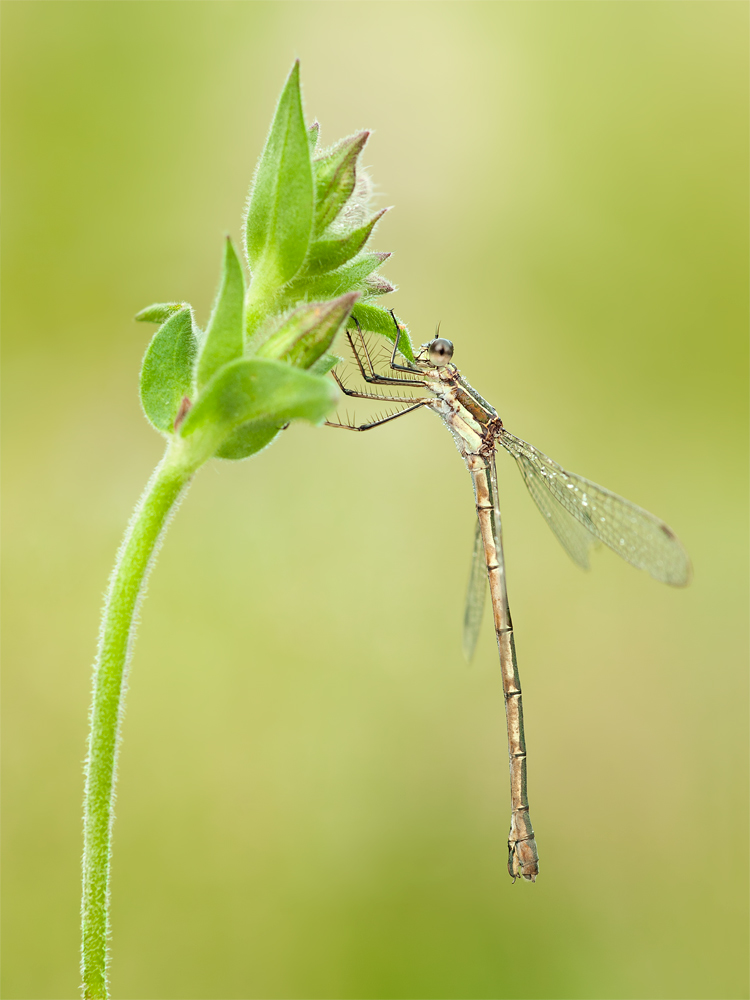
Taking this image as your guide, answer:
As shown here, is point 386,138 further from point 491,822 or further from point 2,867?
point 2,867

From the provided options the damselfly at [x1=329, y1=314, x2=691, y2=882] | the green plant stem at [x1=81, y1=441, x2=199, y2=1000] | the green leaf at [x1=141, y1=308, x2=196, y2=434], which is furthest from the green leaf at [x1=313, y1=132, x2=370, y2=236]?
the damselfly at [x1=329, y1=314, x2=691, y2=882]

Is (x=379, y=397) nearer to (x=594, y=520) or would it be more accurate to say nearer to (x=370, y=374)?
(x=370, y=374)

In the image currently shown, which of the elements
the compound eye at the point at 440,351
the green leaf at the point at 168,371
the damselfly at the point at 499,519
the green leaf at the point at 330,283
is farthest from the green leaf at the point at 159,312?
the compound eye at the point at 440,351

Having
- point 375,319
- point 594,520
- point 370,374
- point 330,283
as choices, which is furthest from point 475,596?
point 330,283

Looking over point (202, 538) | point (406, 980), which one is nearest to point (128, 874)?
point (406, 980)

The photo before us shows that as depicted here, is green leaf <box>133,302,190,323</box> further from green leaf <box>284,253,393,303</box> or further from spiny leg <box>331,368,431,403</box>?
spiny leg <box>331,368,431,403</box>

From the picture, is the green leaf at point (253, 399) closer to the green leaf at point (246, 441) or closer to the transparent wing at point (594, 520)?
the green leaf at point (246, 441)
